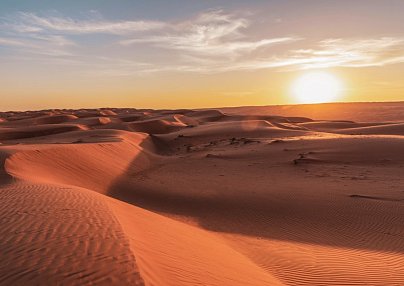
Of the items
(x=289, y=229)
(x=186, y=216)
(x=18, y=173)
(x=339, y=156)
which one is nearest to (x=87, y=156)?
(x=18, y=173)

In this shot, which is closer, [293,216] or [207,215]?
[293,216]

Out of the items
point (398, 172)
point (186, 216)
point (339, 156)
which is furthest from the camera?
point (339, 156)

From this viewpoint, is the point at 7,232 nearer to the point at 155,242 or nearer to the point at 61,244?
A: the point at 61,244

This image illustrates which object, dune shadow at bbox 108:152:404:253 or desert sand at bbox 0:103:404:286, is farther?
dune shadow at bbox 108:152:404:253

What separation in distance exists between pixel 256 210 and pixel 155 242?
5793mm

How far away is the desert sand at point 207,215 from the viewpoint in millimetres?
4938

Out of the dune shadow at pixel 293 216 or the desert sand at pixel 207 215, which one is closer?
the desert sand at pixel 207 215

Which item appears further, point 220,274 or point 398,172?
point 398,172

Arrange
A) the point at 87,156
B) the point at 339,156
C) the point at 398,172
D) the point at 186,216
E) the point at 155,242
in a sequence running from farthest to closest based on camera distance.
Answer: the point at 339,156 < the point at 87,156 < the point at 398,172 < the point at 186,216 < the point at 155,242

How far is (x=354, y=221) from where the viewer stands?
10.2 m

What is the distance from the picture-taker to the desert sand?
4.94 meters

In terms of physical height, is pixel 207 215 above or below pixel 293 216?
below

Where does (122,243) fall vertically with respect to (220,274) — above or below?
above

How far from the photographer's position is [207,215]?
11203 mm
